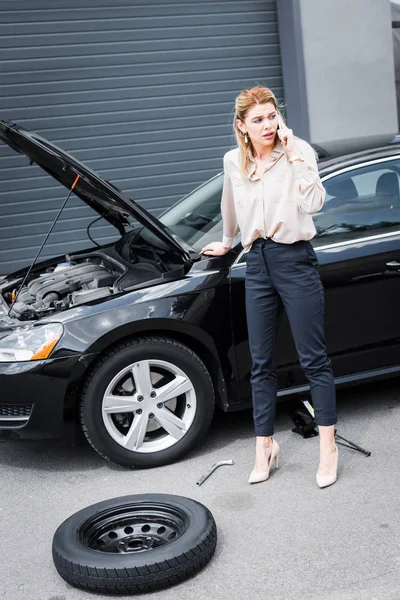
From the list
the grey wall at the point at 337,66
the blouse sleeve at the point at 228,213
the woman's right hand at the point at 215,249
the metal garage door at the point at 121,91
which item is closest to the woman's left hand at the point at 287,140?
the blouse sleeve at the point at 228,213

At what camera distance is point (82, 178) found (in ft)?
14.7

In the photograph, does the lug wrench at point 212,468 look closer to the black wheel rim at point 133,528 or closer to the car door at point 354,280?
the car door at point 354,280

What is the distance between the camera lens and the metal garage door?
31.9ft

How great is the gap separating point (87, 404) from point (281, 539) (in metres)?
1.27

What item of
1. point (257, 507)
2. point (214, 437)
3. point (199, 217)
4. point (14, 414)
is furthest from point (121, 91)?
point (257, 507)

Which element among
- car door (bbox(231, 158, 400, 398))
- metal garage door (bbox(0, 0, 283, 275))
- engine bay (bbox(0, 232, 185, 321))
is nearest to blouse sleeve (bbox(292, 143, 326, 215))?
car door (bbox(231, 158, 400, 398))

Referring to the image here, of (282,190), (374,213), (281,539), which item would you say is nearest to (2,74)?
(374,213)

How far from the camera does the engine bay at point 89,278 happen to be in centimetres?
459

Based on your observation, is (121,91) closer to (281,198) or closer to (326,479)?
(281,198)

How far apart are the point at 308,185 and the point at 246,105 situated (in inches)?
19.0

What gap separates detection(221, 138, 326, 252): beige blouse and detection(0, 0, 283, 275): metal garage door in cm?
626

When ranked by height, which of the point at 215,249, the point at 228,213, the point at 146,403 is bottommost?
the point at 146,403

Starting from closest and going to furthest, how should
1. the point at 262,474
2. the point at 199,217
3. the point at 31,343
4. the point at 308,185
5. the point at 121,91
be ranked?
the point at 308,185
the point at 262,474
the point at 31,343
the point at 199,217
the point at 121,91

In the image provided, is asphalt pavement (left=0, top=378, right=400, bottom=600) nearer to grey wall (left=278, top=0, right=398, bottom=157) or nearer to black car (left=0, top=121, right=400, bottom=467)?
black car (left=0, top=121, right=400, bottom=467)
